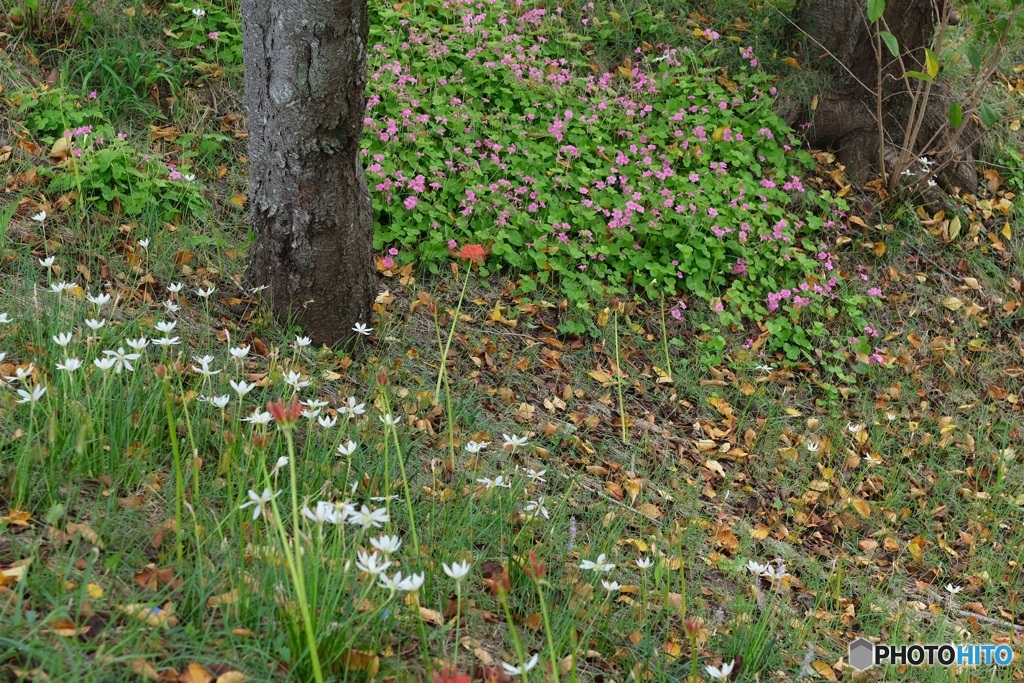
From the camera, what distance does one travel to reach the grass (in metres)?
1.92

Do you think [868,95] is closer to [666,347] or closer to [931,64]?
[931,64]

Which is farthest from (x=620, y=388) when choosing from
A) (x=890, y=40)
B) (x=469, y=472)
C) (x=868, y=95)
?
(x=868, y=95)

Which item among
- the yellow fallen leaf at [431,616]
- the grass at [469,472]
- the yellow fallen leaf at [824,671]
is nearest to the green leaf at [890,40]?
the grass at [469,472]

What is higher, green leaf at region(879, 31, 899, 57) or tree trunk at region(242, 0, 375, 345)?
green leaf at region(879, 31, 899, 57)

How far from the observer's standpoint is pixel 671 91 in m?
5.67

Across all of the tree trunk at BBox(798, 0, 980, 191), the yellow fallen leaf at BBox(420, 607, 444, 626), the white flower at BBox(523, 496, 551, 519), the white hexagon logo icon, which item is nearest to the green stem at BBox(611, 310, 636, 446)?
the white flower at BBox(523, 496, 551, 519)

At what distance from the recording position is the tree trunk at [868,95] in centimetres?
568

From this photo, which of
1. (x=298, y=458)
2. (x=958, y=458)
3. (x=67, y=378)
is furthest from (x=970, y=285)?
(x=67, y=378)

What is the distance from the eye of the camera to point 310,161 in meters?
3.42

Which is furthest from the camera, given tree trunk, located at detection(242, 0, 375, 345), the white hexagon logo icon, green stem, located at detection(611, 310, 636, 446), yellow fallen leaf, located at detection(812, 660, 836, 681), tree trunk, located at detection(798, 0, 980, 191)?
tree trunk, located at detection(798, 0, 980, 191)

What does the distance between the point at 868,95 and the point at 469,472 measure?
14.4 ft
